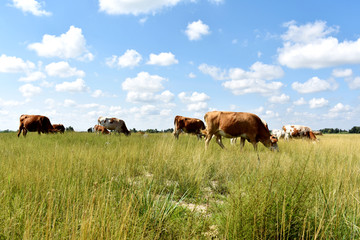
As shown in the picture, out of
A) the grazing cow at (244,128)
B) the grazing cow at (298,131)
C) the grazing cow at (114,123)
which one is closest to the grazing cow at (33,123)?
the grazing cow at (114,123)

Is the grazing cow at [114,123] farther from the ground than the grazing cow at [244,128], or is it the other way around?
the grazing cow at [114,123]

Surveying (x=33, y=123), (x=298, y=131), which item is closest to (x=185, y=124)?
(x=298, y=131)

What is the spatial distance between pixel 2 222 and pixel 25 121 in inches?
694

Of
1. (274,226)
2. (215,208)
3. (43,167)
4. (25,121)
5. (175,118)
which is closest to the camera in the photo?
(274,226)

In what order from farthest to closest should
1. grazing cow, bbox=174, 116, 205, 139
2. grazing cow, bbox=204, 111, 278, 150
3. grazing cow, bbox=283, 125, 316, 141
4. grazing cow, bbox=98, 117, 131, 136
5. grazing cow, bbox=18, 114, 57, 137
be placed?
grazing cow, bbox=98, 117, 131, 136, grazing cow, bbox=283, 125, 316, 141, grazing cow, bbox=174, 116, 205, 139, grazing cow, bbox=18, 114, 57, 137, grazing cow, bbox=204, 111, 278, 150

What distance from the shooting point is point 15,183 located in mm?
3539

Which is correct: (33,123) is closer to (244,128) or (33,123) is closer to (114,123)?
(114,123)

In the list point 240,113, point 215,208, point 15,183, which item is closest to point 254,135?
point 240,113

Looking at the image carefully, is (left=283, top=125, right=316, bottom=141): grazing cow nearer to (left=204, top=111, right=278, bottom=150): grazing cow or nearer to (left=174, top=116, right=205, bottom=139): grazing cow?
(left=174, top=116, right=205, bottom=139): grazing cow

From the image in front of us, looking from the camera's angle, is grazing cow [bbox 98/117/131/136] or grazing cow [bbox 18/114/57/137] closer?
grazing cow [bbox 18/114/57/137]

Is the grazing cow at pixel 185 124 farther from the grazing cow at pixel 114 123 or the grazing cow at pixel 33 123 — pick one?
the grazing cow at pixel 33 123

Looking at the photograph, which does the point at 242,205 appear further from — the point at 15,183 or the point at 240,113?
the point at 240,113

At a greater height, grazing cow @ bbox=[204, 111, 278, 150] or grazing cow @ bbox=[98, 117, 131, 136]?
grazing cow @ bbox=[98, 117, 131, 136]

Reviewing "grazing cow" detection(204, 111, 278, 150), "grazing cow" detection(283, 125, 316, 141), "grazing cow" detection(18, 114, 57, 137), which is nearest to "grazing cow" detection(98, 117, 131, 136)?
"grazing cow" detection(18, 114, 57, 137)
